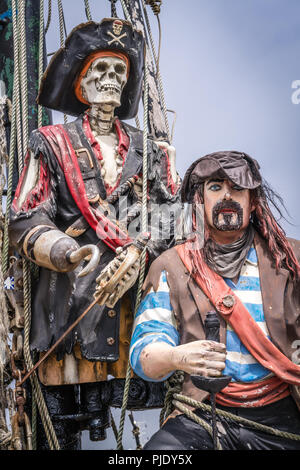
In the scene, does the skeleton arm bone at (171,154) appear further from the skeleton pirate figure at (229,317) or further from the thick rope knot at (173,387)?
the thick rope knot at (173,387)

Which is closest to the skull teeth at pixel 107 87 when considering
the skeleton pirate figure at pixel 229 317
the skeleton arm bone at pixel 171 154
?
the skeleton arm bone at pixel 171 154

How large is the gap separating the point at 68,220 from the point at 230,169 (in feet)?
2.72

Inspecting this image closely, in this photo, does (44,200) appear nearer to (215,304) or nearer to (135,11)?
(215,304)

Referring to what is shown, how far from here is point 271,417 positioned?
2.09m

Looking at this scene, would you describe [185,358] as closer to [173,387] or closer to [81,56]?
[173,387]

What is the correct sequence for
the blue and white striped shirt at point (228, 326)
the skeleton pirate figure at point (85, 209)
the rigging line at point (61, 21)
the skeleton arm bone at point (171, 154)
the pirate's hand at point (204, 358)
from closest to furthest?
the pirate's hand at point (204, 358) → the blue and white striped shirt at point (228, 326) → the skeleton pirate figure at point (85, 209) → the skeleton arm bone at point (171, 154) → the rigging line at point (61, 21)

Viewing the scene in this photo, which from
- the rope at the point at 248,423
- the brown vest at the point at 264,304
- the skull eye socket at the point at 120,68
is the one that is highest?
the skull eye socket at the point at 120,68

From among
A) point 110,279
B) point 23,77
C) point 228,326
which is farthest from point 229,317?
point 23,77

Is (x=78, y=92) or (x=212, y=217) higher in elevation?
(x=78, y=92)

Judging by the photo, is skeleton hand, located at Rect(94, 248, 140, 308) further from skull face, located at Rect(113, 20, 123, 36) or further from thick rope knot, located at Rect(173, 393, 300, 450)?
skull face, located at Rect(113, 20, 123, 36)

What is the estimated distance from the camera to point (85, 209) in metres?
2.68

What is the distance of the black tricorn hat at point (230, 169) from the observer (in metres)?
2.25

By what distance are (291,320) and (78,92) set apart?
154 cm
